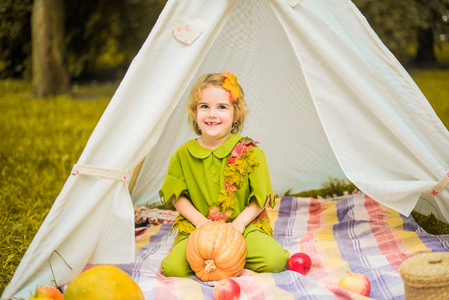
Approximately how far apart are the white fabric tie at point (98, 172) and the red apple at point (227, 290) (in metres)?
0.78

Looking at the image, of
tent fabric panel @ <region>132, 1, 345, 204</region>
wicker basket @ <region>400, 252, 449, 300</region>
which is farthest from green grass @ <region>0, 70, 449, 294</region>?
wicker basket @ <region>400, 252, 449, 300</region>

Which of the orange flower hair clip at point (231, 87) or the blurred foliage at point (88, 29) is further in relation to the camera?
the blurred foliage at point (88, 29)

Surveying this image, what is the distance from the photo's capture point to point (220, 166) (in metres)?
3.05

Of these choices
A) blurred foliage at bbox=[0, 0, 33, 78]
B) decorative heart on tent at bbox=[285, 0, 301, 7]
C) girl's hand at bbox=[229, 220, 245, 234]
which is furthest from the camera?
blurred foliage at bbox=[0, 0, 33, 78]

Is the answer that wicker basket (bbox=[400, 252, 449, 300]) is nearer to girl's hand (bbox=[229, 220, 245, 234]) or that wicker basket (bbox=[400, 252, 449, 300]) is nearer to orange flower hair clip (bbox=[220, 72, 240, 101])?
girl's hand (bbox=[229, 220, 245, 234])

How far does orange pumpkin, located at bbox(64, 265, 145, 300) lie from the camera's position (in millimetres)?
2186

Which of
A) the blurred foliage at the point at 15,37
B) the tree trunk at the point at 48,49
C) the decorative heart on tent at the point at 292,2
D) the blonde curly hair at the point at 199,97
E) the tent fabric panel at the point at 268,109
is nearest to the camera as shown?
the decorative heart on tent at the point at 292,2

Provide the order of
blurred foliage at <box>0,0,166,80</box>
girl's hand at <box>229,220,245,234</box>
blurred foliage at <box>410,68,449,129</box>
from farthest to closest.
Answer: blurred foliage at <box>0,0,166,80</box>, blurred foliage at <box>410,68,449,129</box>, girl's hand at <box>229,220,245,234</box>

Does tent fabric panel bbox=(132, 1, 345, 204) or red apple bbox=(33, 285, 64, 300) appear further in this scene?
tent fabric panel bbox=(132, 1, 345, 204)

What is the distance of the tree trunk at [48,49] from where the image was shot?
9383 mm

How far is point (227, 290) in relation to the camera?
2447 mm

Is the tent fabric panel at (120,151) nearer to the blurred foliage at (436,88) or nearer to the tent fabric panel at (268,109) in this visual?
the tent fabric panel at (268,109)

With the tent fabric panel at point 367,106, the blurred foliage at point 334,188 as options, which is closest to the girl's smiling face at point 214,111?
the tent fabric panel at point 367,106

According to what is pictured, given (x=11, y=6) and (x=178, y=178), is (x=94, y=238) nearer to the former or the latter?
(x=178, y=178)
